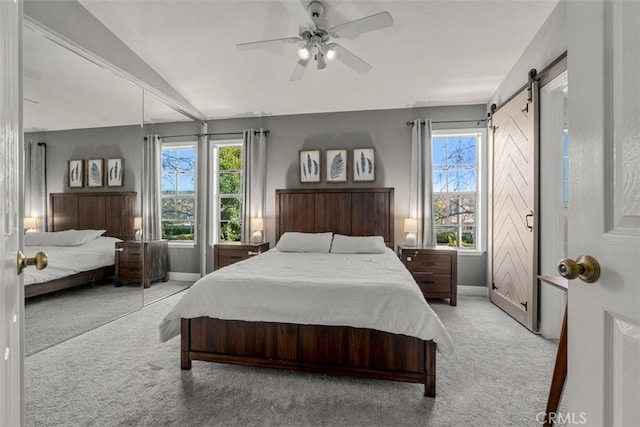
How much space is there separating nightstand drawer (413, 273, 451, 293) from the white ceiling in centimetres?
244

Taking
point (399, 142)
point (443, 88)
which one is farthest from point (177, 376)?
point (443, 88)

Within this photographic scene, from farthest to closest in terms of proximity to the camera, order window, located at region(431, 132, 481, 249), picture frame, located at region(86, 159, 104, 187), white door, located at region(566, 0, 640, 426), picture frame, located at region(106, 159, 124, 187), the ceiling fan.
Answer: window, located at region(431, 132, 481, 249) → picture frame, located at region(106, 159, 124, 187) → picture frame, located at region(86, 159, 104, 187) → the ceiling fan → white door, located at region(566, 0, 640, 426)

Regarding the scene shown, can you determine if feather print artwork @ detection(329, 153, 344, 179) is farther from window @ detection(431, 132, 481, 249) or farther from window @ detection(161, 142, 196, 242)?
window @ detection(161, 142, 196, 242)

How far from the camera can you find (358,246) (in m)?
3.78

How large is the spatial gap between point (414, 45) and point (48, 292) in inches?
166

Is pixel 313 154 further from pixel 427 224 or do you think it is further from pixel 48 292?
pixel 48 292

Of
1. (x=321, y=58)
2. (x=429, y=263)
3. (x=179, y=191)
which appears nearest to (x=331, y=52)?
(x=321, y=58)

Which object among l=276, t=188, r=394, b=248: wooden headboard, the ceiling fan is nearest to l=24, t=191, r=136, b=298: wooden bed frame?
l=276, t=188, r=394, b=248: wooden headboard

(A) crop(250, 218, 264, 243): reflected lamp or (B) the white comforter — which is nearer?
(B) the white comforter

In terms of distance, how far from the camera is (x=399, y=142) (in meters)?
4.49

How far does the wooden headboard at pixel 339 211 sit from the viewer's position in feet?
14.5

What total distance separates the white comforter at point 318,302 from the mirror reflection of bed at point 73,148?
133 centimetres

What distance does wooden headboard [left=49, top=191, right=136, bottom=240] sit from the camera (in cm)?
279

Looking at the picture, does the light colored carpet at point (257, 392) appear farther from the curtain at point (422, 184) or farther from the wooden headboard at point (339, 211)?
the wooden headboard at point (339, 211)
